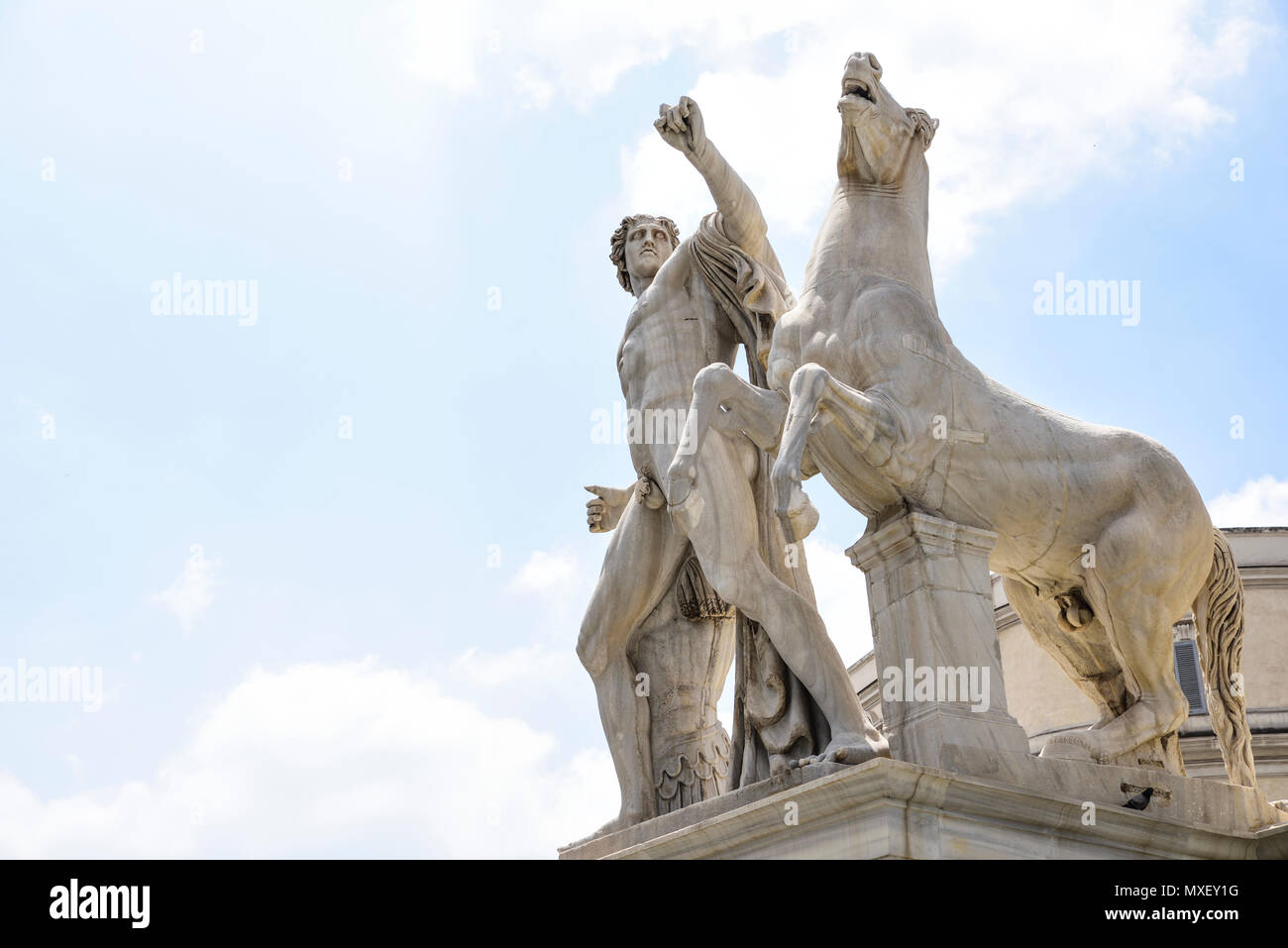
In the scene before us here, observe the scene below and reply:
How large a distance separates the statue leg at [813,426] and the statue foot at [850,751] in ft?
3.35

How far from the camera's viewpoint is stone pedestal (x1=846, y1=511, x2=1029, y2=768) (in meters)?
7.30

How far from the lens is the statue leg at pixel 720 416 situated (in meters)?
7.77

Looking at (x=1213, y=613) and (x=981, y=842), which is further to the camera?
(x=1213, y=613)

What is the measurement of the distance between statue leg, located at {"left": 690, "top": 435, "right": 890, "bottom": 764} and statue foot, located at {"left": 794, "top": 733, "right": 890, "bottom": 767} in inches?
3.7

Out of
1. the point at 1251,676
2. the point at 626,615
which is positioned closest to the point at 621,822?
the point at 626,615

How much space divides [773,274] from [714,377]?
1.32m

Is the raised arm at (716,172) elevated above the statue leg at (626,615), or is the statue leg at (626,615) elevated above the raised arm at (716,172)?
the raised arm at (716,172)

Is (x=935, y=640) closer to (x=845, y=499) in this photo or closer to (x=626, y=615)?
(x=845, y=499)

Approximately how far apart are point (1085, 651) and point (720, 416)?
2.29 metres

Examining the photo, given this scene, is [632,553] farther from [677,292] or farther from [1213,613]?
[1213,613]

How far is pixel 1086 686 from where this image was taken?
8461mm

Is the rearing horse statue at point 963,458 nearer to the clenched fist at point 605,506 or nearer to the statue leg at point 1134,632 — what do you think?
the statue leg at point 1134,632

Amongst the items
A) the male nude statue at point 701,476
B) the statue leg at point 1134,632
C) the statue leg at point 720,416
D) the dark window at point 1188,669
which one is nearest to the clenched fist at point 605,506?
the male nude statue at point 701,476
